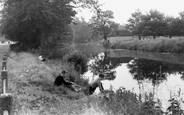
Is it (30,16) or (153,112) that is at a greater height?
(30,16)

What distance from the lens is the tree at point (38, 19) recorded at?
22312 millimetres

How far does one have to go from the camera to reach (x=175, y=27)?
54.5 metres

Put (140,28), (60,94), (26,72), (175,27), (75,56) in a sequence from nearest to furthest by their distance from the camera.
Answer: (60,94) < (26,72) < (75,56) < (175,27) < (140,28)

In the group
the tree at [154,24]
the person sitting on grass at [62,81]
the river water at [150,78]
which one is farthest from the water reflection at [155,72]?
the tree at [154,24]

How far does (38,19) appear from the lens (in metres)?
23.7

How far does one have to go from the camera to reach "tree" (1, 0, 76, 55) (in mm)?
22312

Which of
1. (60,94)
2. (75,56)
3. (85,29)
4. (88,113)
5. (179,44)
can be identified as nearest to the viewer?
(88,113)

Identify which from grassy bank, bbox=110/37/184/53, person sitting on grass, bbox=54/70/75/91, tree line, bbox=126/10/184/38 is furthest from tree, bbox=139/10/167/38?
person sitting on grass, bbox=54/70/75/91

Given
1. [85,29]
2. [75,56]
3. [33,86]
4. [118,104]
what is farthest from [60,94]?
[85,29]

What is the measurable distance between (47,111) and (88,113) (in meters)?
1.51

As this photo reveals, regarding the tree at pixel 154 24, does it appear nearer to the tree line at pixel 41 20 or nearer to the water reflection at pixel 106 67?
the water reflection at pixel 106 67

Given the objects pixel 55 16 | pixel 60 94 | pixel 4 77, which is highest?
pixel 55 16

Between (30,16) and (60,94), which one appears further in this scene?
(30,16)

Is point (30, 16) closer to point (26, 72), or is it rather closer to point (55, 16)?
point (55, 16)
